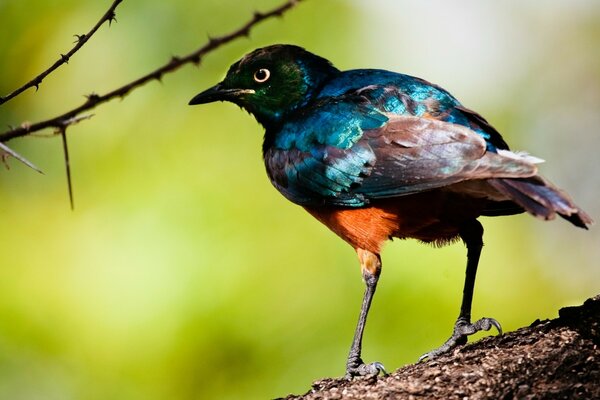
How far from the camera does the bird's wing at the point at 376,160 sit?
5.63 meters

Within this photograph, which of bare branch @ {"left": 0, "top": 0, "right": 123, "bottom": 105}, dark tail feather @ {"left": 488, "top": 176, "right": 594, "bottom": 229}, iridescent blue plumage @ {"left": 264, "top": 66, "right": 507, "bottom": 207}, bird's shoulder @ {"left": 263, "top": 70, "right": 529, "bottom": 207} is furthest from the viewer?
iridescent blue plumage @ {"left": 264, "top": 66, "right": 507, "bottom": 207}

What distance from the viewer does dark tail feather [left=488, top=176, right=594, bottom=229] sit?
497 cm

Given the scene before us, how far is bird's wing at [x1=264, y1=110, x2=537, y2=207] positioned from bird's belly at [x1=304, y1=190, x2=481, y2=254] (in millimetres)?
100

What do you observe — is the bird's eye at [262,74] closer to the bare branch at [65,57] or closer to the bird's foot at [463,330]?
the bird's foot at [463,330]

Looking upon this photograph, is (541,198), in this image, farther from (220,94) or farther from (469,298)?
(220,94)

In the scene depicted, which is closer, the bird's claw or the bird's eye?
the bird's claw

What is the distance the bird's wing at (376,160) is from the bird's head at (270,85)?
418 mm

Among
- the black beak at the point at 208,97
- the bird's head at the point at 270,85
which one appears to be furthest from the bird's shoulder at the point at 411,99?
the black beak at the point at 208,97

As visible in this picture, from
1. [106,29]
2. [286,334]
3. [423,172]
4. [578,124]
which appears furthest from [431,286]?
[578,124]

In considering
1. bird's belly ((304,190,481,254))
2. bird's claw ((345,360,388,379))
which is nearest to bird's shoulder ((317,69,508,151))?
bird's belly ((304,190,481,254))

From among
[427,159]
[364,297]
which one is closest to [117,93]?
[427,159]

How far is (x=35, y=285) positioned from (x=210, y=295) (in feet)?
4.76

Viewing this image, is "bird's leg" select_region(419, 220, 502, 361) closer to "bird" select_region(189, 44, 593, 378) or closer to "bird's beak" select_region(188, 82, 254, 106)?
"bird" select_region(189, 44, 593, 378)

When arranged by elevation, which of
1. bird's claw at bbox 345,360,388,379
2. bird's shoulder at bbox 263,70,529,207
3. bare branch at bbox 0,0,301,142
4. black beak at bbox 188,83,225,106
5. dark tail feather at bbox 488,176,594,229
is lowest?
bare branch at bbox 0,0,301,142
